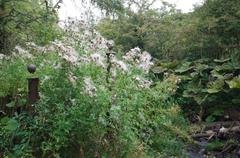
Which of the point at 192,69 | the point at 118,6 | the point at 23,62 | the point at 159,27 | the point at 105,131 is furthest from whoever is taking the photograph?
the point at 159,27

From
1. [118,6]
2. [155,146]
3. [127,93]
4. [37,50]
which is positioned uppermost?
[118,6]

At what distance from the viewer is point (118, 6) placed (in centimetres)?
1036

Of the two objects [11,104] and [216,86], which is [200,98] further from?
[11,104]

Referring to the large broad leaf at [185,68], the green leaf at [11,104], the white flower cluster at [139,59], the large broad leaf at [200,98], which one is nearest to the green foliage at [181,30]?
the large broad leaf at [185,68]

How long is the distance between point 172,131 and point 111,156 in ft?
9.55

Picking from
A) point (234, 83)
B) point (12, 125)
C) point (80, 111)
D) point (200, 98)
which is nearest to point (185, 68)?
point (200, 98)

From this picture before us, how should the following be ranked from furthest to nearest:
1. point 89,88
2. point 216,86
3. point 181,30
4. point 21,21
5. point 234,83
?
point 181,30
point 216,86
point 234,83
point 21,21
point 89,88

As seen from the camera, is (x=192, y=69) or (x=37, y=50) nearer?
(x=37, y=50)

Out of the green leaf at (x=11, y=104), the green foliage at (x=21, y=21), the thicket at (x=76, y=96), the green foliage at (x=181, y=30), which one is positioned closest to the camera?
the thicket at (x=76, y=96)

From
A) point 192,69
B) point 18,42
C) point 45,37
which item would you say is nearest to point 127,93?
point 45,37

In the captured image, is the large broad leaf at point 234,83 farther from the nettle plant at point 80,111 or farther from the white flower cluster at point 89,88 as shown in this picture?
the white flower cluster at point 89,88

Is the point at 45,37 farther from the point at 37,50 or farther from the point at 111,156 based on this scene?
the point at 111,156

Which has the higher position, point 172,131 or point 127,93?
point 127,93

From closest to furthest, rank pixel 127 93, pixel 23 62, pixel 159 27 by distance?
1. pixel 127 93
2. pixel 23 62
3. pixel 159 27
